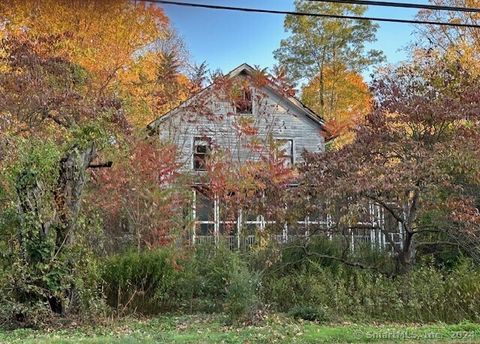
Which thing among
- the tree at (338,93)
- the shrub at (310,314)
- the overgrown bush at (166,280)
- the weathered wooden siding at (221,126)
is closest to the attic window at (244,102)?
the weathered wooden siding at (221,126)

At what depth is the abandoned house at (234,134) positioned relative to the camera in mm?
11000

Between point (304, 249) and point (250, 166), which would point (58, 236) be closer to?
point (304, 249)

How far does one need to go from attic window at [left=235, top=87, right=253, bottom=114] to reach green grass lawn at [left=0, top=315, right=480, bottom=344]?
9.64 meters

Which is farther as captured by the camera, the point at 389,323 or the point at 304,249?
the point at 304,249

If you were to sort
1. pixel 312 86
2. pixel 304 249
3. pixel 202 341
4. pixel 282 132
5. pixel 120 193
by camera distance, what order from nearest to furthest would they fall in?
pixel 202 341
pixel 304 249
pixel 120 193
pixel 282 132
pixel 312 86

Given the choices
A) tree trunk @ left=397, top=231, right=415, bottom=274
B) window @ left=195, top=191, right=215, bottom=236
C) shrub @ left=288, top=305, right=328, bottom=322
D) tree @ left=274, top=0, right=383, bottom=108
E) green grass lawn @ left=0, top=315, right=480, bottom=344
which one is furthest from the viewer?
tree @ left=274, top=0, right=383, bottom=108

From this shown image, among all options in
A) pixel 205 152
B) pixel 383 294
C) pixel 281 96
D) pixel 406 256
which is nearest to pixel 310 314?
pixel 383 294

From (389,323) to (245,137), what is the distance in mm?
8214

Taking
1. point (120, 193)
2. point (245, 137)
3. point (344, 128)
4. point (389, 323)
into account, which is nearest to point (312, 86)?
point (344, 128)

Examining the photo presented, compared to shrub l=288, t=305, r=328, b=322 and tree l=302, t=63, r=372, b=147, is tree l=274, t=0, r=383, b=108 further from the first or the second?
shrub l=288, t=305, r=328, b=322

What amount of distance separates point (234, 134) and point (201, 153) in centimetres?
141

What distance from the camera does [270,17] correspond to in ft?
26.8

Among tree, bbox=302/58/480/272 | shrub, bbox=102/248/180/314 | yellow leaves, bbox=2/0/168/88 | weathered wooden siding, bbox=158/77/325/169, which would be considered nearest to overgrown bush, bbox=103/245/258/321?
shrub, bbox=102/248/180/314

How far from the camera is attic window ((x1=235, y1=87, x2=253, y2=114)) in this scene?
16344 mm
